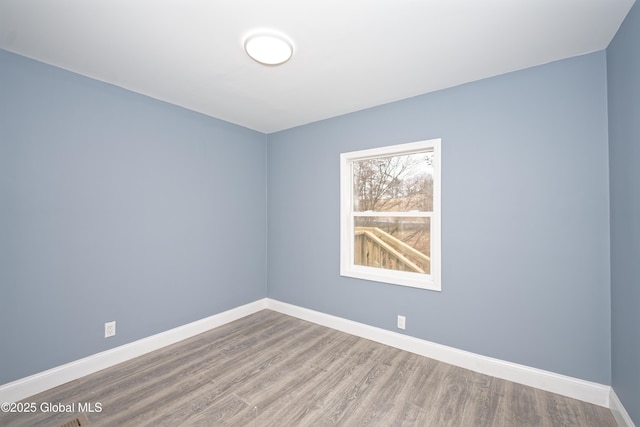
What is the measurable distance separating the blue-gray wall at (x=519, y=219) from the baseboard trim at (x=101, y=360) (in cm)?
189

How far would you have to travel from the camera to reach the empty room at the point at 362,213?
168 cm

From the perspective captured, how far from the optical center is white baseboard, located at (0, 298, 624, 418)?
1.88 m

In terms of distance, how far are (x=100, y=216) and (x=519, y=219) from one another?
3.61m

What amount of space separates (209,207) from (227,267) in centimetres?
81

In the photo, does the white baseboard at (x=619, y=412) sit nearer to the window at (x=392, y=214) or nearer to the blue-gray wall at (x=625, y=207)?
the blue-gray wall at (x=625, y=207)

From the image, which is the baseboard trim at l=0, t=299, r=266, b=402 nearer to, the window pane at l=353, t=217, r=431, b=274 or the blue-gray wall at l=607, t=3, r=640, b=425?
the window pane at l=353, t=217, r=431, b=274

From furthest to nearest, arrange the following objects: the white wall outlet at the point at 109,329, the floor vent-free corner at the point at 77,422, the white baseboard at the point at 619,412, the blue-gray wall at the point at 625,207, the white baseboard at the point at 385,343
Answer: the white wall outlet at the point at 109,329 → the white baseboard at the point at 385,343 → the floor vent-free corner at the point at 77,422 → the white baseboard at the point at 619,412 → the blue-gray wall at the point at 625,207

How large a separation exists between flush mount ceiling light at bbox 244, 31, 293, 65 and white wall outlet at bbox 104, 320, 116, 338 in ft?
8.61

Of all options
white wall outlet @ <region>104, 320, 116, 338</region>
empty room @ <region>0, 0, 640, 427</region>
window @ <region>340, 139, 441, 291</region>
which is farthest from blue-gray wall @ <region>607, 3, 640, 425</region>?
white wall outlet @ <region>104, 320, 116, 338</region>

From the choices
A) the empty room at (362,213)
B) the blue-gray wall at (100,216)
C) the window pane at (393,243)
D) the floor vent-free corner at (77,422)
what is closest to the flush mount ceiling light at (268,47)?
the empty room at (362,213)

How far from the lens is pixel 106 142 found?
2.40m

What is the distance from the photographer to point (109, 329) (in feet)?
7.80

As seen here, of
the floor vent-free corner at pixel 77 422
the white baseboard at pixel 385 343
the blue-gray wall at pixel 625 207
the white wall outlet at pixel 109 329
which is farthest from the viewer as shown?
the white wall outlet at pixel 109 329

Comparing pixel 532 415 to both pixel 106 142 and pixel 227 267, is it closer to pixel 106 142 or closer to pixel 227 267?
pixel 227 267
